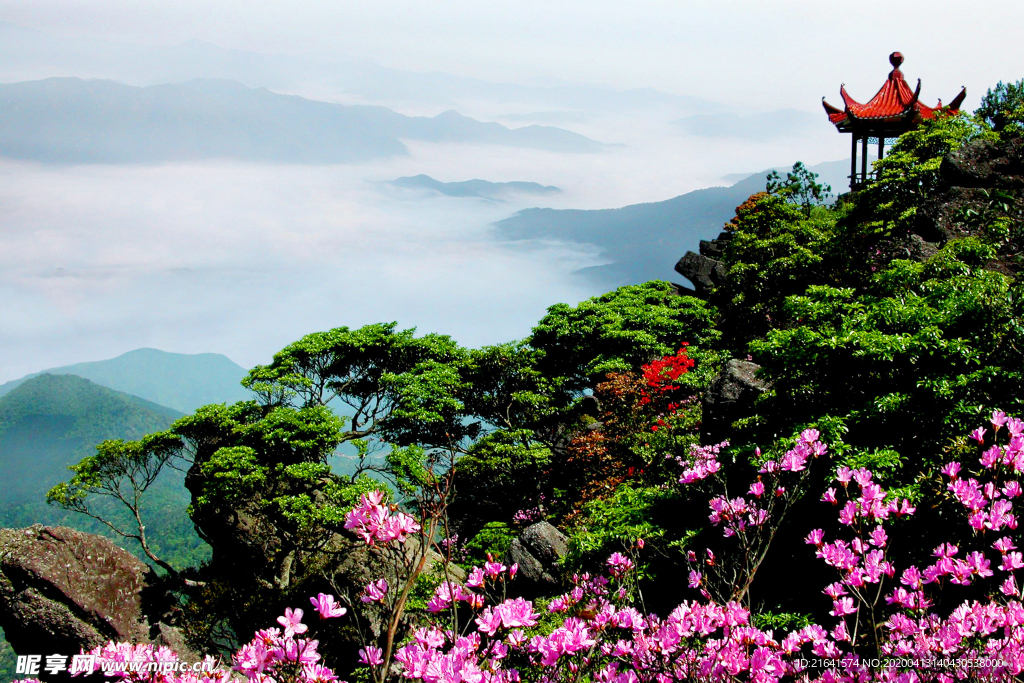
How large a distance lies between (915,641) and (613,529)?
5.56 metres

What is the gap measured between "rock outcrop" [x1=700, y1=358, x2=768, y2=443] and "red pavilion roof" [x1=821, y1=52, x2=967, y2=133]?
55.4 feet

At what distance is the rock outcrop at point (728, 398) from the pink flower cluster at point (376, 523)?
703 centimetres

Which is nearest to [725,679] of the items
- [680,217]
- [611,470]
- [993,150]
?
[611,470]

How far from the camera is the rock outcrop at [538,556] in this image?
419 inches

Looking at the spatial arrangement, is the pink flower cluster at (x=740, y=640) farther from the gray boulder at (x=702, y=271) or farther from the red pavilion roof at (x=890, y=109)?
the red pavilion roof at (x=890, y=109)

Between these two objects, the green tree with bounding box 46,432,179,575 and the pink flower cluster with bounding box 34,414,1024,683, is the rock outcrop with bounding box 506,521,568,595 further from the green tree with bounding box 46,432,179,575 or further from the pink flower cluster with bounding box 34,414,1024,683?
the green tree with bounding box 46,432,179,575

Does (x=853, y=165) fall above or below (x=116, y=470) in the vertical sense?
above

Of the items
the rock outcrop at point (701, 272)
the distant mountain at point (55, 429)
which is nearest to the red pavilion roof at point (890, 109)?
the rock outcrop at point (701, 272)

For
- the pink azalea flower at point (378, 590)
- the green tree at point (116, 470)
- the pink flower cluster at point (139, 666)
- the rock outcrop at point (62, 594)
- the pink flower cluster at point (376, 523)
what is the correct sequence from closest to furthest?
1. the pink flower cluster at point (376, 523)
2. the pink azalea flower at point (378, 590)
3. the pink flower cluster at point (139, 666)
4. the rock outcrop at point (62, 594)
5. the green tree at point (116, 470)

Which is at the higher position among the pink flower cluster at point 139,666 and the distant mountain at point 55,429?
the pink flower cluster at point 139,666

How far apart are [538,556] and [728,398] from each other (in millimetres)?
4398

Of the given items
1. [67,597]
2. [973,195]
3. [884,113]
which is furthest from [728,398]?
[884,113]

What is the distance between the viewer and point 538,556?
36.0 ft

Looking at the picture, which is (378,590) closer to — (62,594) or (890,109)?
(62,594)
